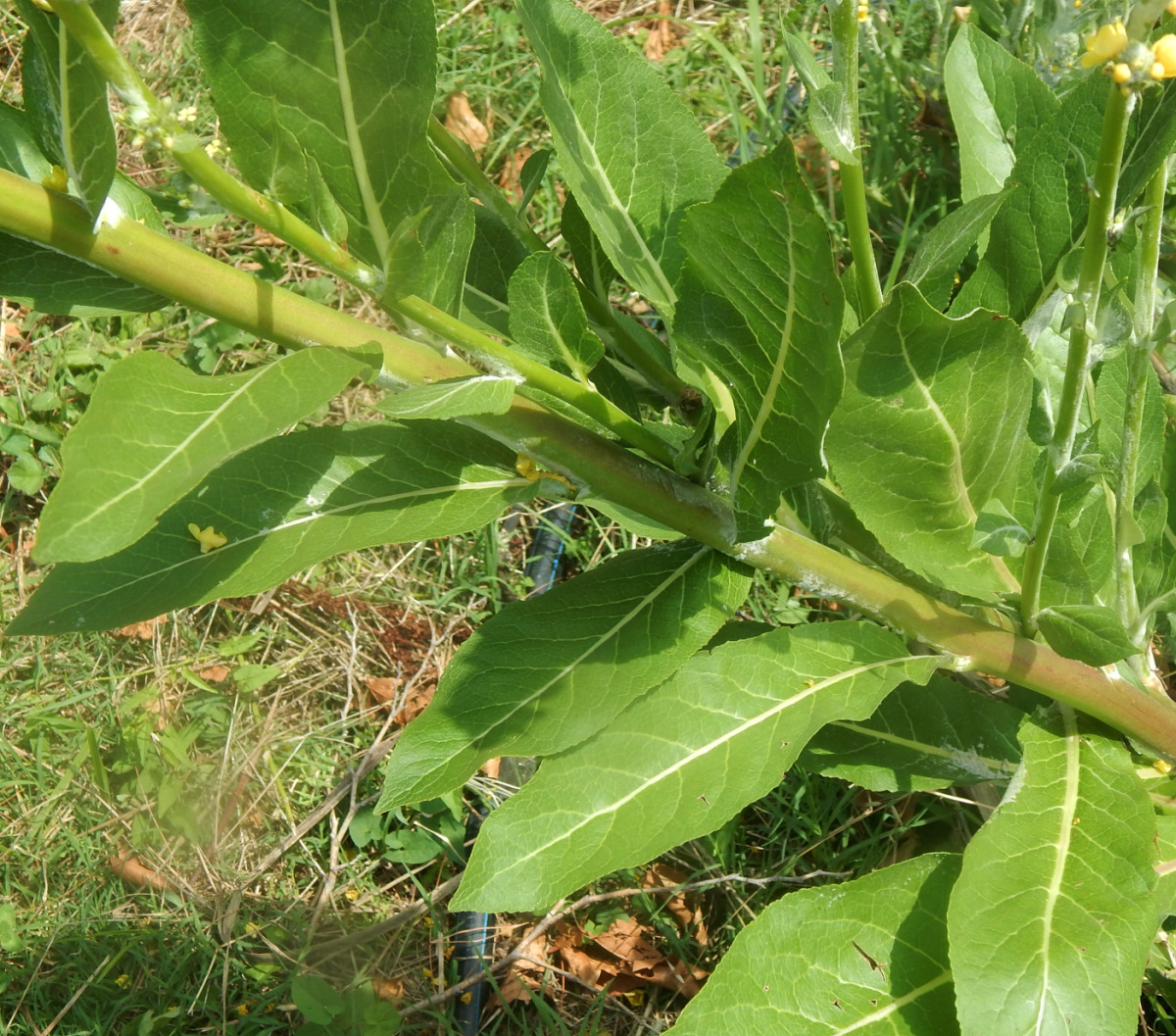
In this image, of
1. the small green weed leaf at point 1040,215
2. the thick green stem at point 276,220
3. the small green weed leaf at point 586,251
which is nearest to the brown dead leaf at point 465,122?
the small green weed leaf at point 586,251

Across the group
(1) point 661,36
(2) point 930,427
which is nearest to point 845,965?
(2) point 930,427

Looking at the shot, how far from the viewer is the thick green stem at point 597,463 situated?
3.69 ft

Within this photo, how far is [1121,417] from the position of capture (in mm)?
1935

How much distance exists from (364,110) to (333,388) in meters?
0.40

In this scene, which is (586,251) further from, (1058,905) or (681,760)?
(1058,905)

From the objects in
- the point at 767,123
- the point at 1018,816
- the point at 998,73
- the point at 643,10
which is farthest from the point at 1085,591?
the point at 643,10

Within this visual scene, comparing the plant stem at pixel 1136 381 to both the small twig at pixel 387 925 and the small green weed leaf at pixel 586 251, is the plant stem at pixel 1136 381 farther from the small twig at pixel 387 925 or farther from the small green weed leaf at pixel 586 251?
the small twig at pixel 387 925

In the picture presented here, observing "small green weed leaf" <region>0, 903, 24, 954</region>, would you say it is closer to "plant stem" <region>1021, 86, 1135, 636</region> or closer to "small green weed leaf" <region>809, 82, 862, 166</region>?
"plant stem" <region>1021, 86, 1135, 636</region>

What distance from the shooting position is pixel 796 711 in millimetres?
1580

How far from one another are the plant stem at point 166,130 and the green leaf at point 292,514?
479 mm

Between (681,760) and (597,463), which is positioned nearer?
(597,463)

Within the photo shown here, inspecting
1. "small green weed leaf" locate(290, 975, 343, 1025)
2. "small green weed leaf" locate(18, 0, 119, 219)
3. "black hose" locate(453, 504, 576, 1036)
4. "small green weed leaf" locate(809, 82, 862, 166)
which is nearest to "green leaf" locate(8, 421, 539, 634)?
"small green weed leaf" locate(18, 0, 119, 219)

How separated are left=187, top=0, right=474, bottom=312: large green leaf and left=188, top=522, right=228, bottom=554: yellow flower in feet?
1.49

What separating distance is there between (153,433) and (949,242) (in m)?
1.02
